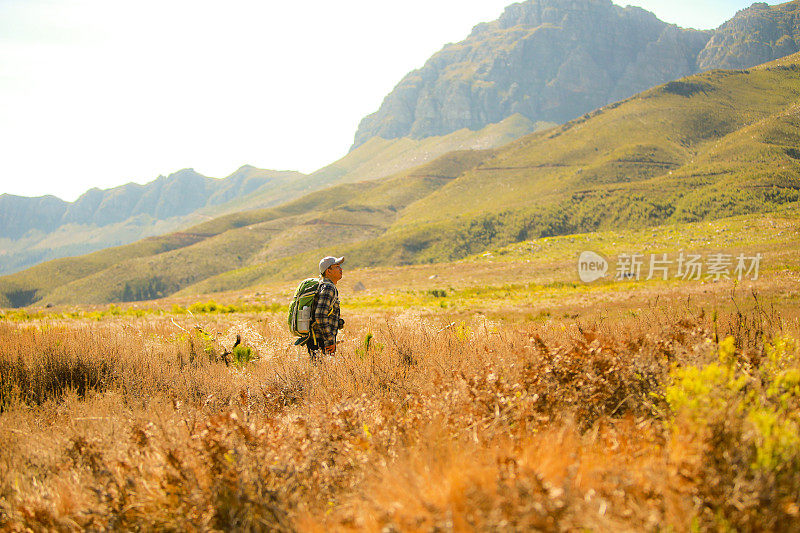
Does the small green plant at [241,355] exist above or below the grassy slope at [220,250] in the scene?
below

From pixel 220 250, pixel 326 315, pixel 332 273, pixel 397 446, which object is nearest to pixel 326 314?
pixel 326 315

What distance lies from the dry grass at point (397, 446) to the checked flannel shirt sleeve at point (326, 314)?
0.54 meters

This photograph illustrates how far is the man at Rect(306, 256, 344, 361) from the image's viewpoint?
229 inches

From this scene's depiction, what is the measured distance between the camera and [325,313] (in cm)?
587

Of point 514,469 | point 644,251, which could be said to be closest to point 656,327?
point 514,469

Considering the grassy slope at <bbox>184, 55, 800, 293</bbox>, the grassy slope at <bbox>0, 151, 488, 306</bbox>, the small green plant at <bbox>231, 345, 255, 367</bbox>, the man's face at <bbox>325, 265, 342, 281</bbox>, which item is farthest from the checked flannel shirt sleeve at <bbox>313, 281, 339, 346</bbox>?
the grassy slope at <bbox>0, 151, 488, 306</bbox>

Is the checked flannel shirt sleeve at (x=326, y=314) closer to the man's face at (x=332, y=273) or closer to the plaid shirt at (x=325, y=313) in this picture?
the plaid shirt at (x=325, y=313)

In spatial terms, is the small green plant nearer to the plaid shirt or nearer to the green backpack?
the green backpack

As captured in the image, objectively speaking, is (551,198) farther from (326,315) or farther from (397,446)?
(397,446)

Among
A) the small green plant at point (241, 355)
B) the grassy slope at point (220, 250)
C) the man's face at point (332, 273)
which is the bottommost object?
the small green plant at point (241, 355)

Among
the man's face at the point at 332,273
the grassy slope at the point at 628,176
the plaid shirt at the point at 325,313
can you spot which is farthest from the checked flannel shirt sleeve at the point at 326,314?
the grassy slope at the point at 628,176

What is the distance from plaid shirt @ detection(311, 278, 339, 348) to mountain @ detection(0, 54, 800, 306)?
62.7 metres

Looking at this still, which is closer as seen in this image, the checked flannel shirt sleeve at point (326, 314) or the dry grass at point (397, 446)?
the dry grass at point (397, 446)

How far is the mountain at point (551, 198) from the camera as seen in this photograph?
64.9 m
